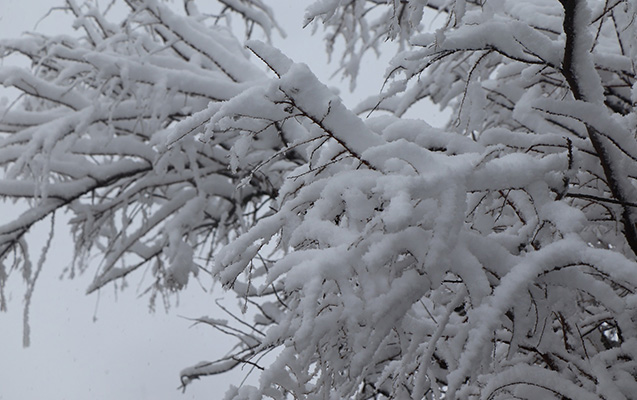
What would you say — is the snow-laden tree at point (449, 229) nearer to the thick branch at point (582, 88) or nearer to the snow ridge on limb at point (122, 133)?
the thick branch at point (582, 88)

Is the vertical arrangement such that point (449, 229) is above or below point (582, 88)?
below

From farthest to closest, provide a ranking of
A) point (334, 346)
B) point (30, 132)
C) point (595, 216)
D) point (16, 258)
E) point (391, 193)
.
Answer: point (16, 258)
point (30, 132)
point (595, 216)
point (334, 346)
point (391, 193)

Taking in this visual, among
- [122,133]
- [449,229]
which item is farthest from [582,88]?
[122,133]

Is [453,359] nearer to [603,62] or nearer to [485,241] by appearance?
[485,241]

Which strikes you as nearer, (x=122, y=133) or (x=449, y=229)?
(x=449, y=229)

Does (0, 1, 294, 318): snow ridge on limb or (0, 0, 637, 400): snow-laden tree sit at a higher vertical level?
(0, 1, 294, 318): snow ridge on limb

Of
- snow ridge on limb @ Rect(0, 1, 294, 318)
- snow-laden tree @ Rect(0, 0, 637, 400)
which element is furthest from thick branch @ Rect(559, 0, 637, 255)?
snow ridge on limb @ Rect(0, 1, 294, 318)

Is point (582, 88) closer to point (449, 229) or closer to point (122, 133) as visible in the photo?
point (449, 229)

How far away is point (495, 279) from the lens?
1.43 metres

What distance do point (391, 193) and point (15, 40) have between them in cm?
319

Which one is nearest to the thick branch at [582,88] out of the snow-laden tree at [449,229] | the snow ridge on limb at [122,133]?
the snow-laden tree at [449,229]

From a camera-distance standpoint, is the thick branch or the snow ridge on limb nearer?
the thick branch

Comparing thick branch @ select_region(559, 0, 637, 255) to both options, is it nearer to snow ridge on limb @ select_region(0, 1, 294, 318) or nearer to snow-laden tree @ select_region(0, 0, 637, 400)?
snow-laden tree @ select_region(0, 0, 637, 400)

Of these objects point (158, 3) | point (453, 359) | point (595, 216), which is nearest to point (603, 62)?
point (595, 216)
